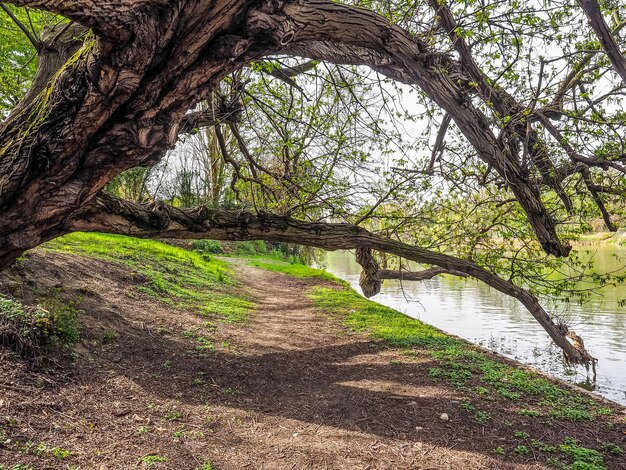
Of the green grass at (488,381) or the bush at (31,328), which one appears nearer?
the bush at (31,328)

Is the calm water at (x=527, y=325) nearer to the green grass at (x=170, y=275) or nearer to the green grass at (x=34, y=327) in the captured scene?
the green grass at (x=170, y=275)

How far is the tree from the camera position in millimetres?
2523

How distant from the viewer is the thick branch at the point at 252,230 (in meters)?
3.88

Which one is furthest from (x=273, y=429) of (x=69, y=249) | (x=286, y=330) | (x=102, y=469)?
(x=69, y=249)

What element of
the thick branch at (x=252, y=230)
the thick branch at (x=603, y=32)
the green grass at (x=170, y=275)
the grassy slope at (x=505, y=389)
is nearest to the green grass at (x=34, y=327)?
the thick branch at (x=252, y=230)

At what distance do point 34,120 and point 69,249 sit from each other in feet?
16.7

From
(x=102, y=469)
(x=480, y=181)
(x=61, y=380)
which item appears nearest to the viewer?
(x=102, y=469)

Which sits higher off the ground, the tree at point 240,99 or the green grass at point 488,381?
the tree at point 240,99

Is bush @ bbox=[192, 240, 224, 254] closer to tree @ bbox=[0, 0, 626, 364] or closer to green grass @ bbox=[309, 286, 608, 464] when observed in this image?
green grass @ bbox=[309, 286, 608, 464]

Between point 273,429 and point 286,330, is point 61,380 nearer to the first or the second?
point 273,429

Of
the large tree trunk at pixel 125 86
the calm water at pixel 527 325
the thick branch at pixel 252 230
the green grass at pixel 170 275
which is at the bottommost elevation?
the calm water at pixel 527 325

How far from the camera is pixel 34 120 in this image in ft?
9.50

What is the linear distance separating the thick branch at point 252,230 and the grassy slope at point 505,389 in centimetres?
128

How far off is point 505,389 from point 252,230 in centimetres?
349
